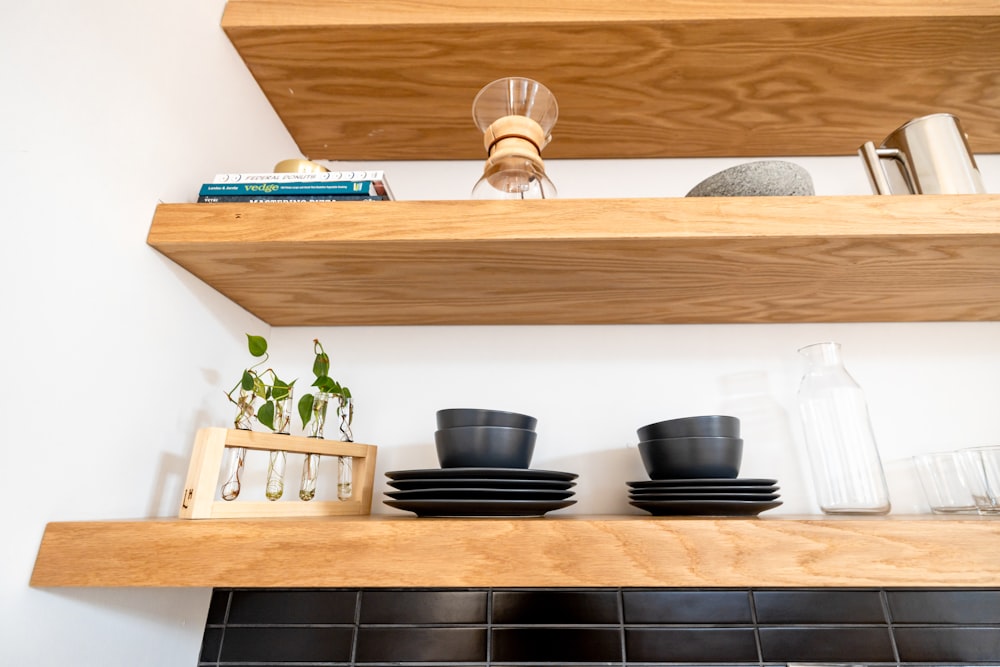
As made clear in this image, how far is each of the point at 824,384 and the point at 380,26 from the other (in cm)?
104

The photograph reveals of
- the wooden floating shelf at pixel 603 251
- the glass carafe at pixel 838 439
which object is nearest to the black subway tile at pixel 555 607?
the glass carafe at pixel 838 439

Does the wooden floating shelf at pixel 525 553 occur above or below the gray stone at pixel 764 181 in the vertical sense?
below

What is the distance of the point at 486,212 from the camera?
2.25 ft

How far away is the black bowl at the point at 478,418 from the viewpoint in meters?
0.69

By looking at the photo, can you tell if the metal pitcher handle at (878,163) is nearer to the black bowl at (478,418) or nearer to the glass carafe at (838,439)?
the glass carafe at (838,439)

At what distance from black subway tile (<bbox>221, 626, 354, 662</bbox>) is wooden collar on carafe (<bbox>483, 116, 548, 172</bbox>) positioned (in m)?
0.84

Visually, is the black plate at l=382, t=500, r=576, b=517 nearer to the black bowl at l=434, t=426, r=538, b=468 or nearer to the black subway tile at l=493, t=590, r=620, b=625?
the black bowl at l=434, t=426, r=538, b=468

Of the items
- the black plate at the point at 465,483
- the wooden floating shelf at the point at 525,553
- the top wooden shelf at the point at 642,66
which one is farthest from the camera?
the top wooden shelf at the point at 642,66

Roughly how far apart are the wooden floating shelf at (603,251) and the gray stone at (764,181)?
0.29ft

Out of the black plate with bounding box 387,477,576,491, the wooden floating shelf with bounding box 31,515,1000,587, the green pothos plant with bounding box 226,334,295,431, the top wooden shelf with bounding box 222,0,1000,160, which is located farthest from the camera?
the top wooden shelf with bounding box 222,0,1000,160

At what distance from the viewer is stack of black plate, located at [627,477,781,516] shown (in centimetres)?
65

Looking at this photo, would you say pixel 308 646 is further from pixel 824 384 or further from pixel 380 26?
pixel 380 26

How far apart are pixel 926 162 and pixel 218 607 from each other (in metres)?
1.42

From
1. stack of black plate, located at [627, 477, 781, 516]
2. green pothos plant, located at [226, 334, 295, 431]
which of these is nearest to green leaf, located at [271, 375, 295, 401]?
green pothos plant, located at [226, 334, 295, 431]
